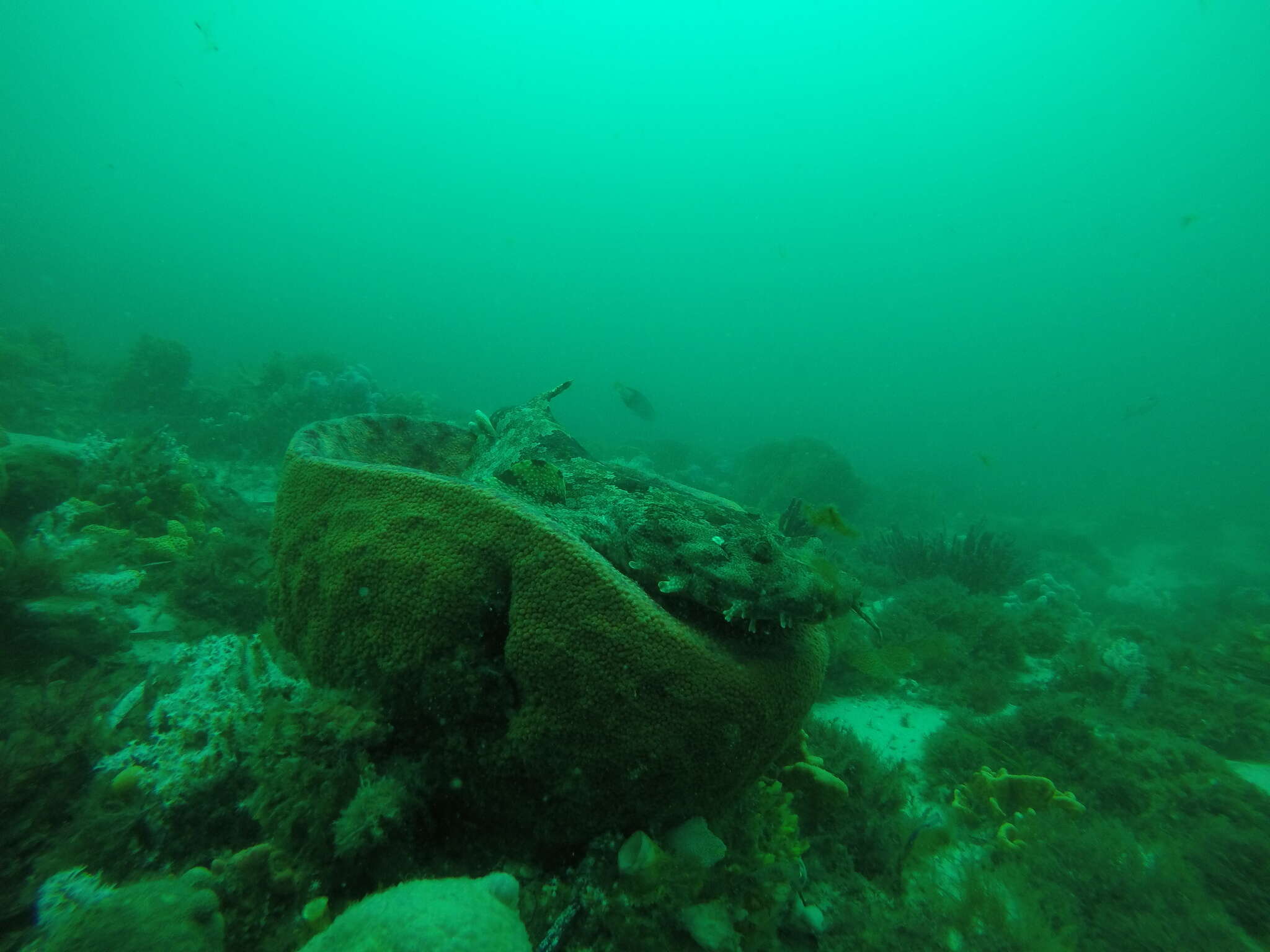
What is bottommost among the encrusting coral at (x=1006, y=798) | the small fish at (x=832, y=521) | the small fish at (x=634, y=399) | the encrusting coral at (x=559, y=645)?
the small fish at (x=634, y=399)

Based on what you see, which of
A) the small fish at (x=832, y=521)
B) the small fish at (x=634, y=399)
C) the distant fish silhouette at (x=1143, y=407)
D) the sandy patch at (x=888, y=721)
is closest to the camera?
the sandy patch at (x=888, y=721)

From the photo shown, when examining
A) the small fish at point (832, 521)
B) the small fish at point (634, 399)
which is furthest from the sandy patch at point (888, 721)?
the small fish at point (634, 399)

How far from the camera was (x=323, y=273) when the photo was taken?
108 metres

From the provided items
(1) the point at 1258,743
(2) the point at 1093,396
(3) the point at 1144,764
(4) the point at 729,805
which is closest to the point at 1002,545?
(1) the point at 1258,743

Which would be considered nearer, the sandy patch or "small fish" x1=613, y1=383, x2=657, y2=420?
the sandy patch

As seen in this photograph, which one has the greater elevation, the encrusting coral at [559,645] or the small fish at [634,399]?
the encrusting coral at [559,645]

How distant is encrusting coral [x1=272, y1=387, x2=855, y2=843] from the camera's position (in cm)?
182

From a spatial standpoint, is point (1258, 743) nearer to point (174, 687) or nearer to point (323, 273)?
point (174, 687)

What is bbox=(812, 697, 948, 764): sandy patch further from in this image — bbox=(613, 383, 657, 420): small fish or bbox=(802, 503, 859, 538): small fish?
bbox=(613, 383, 657, 420): small fish

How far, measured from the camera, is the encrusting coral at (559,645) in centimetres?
182

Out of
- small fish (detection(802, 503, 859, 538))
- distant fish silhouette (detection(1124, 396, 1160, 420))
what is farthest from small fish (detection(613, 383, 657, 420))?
distant fish silhouette (detection(1124, 396, 1160, 420))

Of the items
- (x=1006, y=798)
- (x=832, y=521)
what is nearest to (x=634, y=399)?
(x=832, y=521)

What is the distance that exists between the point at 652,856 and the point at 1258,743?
552cm

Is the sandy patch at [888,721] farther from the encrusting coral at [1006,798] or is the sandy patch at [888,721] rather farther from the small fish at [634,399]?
the small fish at [634,399]
